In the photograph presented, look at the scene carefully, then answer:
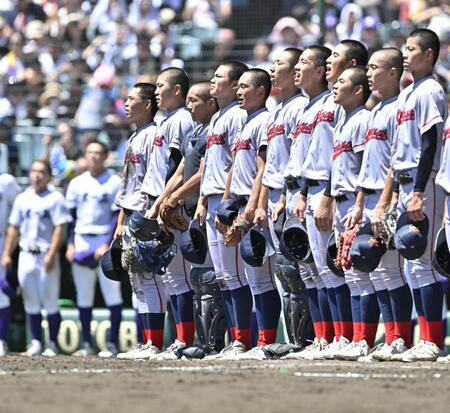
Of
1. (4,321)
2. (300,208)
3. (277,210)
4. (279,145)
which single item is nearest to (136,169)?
(279,145)

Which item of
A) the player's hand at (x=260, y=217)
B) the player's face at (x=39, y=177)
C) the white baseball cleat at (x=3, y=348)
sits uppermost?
the player's face at (x=39, y=177)

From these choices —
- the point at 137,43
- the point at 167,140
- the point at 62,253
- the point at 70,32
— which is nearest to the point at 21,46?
the point at 70,32

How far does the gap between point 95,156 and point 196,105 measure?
310 cm

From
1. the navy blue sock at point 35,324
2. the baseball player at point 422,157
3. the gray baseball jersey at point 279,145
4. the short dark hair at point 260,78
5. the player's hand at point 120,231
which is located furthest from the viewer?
the navy blue sock at point 35,324

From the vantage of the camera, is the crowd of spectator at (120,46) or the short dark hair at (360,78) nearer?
the short dark hair at (360,78)

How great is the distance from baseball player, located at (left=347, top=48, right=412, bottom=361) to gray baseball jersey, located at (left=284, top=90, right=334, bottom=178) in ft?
1.71

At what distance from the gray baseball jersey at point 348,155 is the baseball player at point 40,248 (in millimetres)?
5010

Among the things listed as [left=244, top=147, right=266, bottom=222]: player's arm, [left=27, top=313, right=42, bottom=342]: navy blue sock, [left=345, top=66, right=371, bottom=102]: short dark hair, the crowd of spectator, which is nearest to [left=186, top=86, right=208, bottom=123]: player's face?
[left=244, top=147, right=266, bottom=222]: player's arm

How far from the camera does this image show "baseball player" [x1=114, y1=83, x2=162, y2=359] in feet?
36.5

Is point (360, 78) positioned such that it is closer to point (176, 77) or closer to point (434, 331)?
point (434, 331)

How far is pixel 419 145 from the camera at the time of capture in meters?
8.92

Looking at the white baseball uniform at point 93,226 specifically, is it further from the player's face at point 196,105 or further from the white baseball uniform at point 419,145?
the white baseball uniform at point 419,145

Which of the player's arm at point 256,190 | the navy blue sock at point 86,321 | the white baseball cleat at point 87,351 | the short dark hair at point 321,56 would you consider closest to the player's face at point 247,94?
the player's arm at point 256,190

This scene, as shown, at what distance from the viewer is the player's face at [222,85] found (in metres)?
10.4
